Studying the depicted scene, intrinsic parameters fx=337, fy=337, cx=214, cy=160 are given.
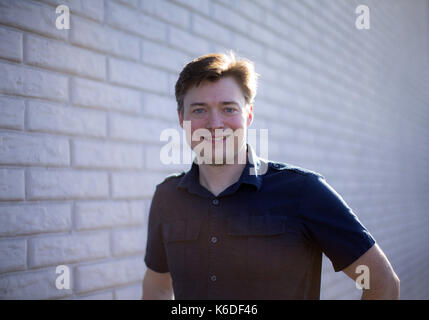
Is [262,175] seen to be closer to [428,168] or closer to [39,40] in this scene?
[39,40]

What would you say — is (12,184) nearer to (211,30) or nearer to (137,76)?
(137,76)

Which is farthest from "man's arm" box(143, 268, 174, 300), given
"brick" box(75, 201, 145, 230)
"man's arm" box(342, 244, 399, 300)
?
"man's arm" box(342, 244, 399, 300)

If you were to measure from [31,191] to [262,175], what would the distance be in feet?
3.52

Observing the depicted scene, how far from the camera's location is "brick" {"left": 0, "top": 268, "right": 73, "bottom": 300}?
1472 mm

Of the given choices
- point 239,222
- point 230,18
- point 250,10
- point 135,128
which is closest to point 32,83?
point 135,128

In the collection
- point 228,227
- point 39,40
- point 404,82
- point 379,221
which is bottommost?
point 379,221

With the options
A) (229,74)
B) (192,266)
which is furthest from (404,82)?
(192,266)

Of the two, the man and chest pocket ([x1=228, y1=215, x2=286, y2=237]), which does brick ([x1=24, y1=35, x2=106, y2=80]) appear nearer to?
the man

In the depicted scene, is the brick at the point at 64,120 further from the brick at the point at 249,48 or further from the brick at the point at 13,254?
the brick at the point at 249,48

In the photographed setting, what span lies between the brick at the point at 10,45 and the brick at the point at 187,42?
3.03 ft

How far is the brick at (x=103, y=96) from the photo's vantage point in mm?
1744

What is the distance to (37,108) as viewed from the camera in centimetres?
159

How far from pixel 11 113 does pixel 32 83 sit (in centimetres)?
18

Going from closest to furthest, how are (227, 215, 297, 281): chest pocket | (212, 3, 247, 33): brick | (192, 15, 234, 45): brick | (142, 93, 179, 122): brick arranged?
(227, 215, 297, 281): chest pocket → (142, 93, 179, 122): brick → (192, 15, 234, 45): brick → (212, 3, 247, 33): brick
